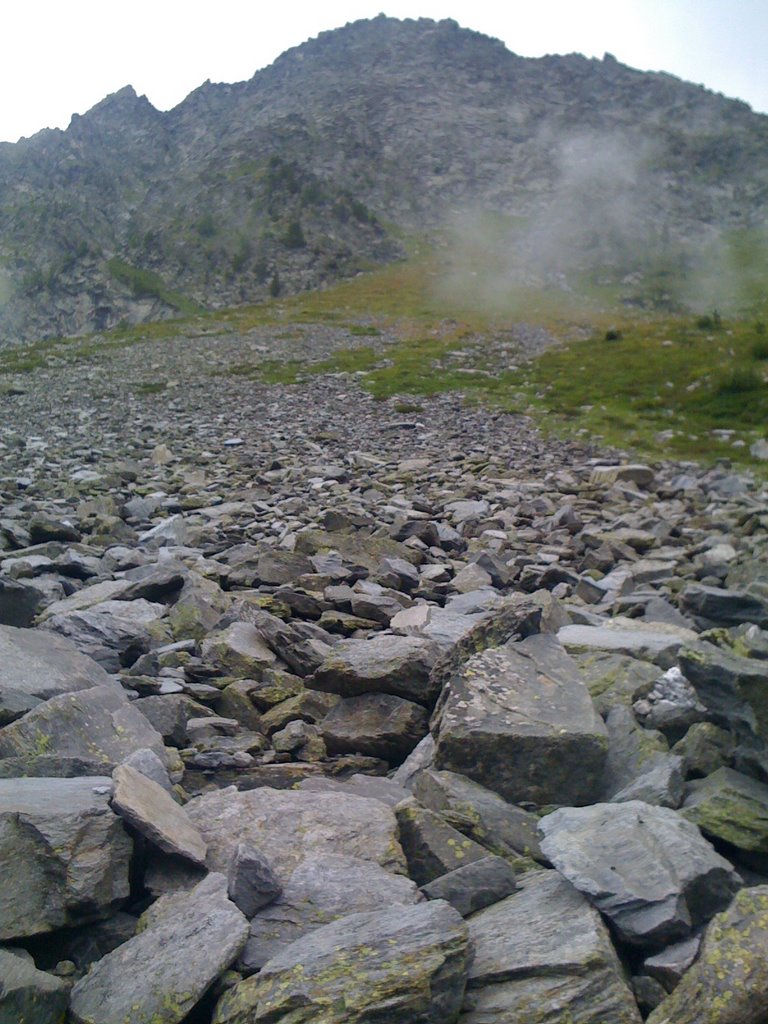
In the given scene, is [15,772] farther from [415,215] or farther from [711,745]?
[415,215]

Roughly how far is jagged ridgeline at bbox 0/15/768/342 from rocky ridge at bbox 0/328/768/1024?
2951 inches

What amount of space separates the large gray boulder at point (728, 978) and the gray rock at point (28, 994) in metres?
2.44

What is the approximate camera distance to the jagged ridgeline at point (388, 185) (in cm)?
9212

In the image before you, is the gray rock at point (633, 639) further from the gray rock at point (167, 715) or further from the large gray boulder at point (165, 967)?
the large gray boulder at point (165, 967)

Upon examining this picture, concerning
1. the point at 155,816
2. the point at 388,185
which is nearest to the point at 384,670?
the point at 155,816

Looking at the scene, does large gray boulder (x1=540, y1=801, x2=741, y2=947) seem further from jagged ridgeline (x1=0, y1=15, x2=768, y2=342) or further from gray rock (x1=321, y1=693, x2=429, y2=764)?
jagged ridgeline (x1=0, y1=15, x2=768, y2=342)

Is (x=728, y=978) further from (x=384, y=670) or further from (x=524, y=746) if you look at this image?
(x=384, y=670)

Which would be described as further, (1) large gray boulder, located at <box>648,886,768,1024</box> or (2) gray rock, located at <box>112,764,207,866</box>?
(2) gray rock, located at <box>112,764,207,866</box>

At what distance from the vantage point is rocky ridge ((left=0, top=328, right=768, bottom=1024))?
3.33 m

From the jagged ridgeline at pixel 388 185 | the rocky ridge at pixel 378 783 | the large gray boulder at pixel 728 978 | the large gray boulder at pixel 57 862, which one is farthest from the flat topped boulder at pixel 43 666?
the jagged ridgeline at pixel 388 185

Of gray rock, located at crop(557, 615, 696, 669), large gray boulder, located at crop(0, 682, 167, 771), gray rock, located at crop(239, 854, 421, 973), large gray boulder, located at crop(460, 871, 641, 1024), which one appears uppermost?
large gray boulder, located at crop(0, 682, 167, 771)

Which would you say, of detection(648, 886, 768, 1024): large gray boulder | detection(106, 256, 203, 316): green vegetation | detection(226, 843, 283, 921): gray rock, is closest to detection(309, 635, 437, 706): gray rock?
detection(226, 843, 283, 921): gray rock

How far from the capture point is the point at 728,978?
301 cm

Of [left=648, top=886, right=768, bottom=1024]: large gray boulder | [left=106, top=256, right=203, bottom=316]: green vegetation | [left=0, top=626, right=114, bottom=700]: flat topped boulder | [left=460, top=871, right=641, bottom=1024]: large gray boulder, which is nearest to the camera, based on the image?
[left=648, top=886, right=768, bottom=1024]: large gray boulder
